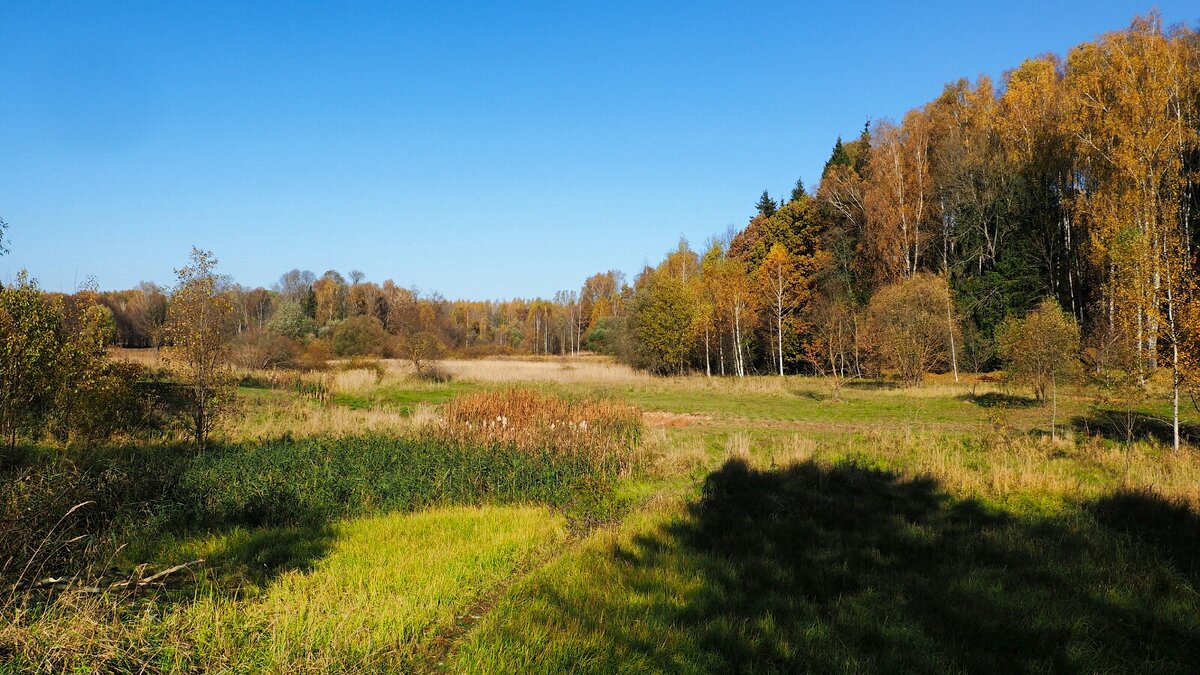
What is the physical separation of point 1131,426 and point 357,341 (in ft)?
150

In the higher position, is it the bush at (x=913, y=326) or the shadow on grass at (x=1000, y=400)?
the bush at (x=913, y=326)

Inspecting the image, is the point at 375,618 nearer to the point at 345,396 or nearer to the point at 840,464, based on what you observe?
the point at 840,464

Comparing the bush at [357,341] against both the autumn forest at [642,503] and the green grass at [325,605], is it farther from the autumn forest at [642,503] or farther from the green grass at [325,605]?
the green grass at [325,605]

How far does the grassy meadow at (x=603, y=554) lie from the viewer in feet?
14.1

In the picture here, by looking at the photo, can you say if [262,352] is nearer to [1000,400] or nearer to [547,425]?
[547,425]

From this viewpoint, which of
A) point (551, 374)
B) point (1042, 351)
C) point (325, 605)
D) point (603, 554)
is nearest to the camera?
point (325, 605)

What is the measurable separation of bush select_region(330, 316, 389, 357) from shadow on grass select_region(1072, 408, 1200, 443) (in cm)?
4225

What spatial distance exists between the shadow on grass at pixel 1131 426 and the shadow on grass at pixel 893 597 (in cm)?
821

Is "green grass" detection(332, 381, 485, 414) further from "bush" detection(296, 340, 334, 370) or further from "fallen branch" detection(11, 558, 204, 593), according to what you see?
"fallen branch" detection(11, 558, 204, 593)

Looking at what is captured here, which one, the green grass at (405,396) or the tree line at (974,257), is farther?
the green grass at (405,396)

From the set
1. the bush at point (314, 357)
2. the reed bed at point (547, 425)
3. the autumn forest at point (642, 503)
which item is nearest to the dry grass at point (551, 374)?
the autumn forest at point (642, 503)

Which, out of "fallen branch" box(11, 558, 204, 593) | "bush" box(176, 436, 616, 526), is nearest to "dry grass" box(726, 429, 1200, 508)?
"bush" box(176, 436, 616, 526)

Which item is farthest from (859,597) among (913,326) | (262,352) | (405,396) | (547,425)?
(262,352)

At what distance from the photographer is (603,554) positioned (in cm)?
655
